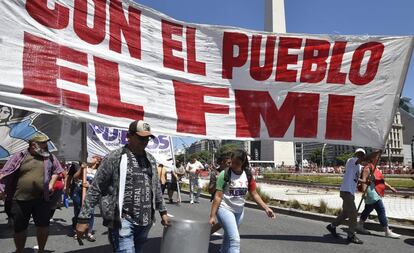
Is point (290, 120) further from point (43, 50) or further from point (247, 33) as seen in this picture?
point (43, 50)

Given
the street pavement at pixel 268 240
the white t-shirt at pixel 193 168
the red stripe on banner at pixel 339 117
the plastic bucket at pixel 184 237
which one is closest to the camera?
the plastic bucket at pixel 184 237

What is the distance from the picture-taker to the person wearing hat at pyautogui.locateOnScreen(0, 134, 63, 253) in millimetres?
5355

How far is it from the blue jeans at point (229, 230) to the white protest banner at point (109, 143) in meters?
7.11

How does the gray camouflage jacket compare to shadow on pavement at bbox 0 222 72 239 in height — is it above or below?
above

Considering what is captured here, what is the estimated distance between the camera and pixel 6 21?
4.73m

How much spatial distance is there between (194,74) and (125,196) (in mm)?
2548

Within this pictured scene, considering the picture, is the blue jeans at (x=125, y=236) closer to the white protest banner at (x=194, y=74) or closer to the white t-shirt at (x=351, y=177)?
the white protest banner at (x=194, y=74)

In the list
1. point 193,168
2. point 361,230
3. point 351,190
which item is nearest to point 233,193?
point 351,190

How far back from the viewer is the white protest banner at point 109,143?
12.7 m

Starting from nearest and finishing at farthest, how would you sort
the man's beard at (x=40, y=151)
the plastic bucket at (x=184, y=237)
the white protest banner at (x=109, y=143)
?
the plastic bucket at (x=184, y=237) → the man's beard at (x=40, y=151) → the white protest banner at (x=109, y=143)

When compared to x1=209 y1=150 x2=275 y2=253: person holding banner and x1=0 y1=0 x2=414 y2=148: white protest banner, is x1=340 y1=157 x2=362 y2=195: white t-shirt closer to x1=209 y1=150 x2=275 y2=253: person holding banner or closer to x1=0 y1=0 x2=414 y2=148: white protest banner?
x1=0 y1=0 x2=414 y2=148: white protest banner

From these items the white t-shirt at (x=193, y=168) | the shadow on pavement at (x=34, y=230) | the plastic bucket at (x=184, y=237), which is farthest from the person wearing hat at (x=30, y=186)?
the white t-shirt at (x=193, y=168)

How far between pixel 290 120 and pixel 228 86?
1016 millimetres

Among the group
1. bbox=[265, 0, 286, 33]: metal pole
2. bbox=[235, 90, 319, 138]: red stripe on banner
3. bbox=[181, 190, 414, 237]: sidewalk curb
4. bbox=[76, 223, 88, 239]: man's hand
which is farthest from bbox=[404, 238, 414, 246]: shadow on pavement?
bbox=[265, 0, 286, 33]: metal pole
